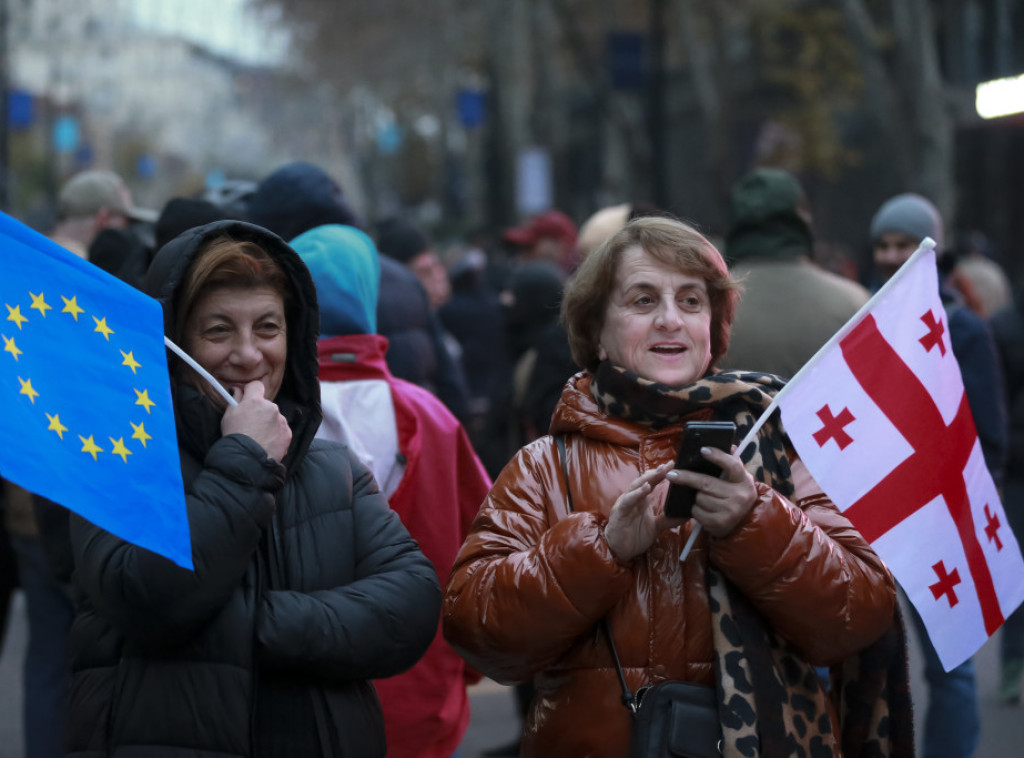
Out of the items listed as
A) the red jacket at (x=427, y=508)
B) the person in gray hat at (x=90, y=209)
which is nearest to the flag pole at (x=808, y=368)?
the red jacket at (x=427, y=508)

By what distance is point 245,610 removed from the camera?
285 cm

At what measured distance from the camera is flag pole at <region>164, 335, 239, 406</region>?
2.91m

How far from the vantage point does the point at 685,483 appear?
278 centimetres

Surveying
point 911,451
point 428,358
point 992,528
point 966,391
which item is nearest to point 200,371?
point 911,451

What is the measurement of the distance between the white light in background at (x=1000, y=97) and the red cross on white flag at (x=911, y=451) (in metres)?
4.03

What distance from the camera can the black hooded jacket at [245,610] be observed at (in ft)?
9.10

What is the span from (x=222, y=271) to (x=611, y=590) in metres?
1.04

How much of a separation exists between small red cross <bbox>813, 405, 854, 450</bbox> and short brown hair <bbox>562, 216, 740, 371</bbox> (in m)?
0.40

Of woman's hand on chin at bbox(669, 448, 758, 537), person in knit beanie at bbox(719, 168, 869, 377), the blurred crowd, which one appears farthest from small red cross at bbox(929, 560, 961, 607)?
person in knit beanie at bbox(719, 168, 869, 377)

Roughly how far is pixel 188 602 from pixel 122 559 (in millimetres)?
161

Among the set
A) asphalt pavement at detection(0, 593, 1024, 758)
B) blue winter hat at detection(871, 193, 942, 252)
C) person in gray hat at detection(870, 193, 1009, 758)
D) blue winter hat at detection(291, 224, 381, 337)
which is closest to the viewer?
blue winter hat at detection(291, 224, 381, 337)

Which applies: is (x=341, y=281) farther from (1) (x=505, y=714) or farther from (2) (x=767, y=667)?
(1) (x=505, y=714)

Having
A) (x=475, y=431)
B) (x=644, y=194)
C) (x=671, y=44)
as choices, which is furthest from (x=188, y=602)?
(x=671, y=44)

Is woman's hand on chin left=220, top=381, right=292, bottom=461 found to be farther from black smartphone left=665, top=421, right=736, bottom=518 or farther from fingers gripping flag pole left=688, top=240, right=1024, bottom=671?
fingers gripping flag pole left=688, top=240, right=1024, bottom=671
